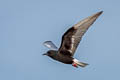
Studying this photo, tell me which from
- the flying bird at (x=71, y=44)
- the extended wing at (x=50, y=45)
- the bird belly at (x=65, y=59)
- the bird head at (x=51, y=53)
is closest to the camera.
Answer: the flying bird at (x=71, y=44)

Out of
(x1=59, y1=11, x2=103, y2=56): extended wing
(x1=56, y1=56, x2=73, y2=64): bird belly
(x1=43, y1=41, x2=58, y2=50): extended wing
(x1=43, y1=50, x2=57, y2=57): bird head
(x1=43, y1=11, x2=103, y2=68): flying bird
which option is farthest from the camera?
(x1=43, y1=41, x2=58, y2=50): extended wing

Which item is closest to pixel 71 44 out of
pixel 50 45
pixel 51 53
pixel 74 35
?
pixel 74 35

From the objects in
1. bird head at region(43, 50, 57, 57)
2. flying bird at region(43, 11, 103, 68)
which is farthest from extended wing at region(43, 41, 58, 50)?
bird head at region(43, 50, 57, 57)

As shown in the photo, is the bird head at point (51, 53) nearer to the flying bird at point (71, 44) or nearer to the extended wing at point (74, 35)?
the flying bird at point (71, 44)

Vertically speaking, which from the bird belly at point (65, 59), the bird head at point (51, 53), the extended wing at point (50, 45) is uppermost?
the extended wing at point (50, 45)

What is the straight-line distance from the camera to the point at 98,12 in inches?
760

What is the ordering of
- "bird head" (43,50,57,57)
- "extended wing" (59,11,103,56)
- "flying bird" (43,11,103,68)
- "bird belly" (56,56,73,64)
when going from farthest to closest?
"bird head" (43,50,57,57) < "bird belly" (56,56,73,64) < "flying bird" (43,11,103,68) < "extended wing" (59,11,103,56)

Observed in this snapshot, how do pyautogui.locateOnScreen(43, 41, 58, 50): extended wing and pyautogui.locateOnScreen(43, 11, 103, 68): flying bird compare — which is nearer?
pyautogui.locateOnScreen(43, 11, 103, 68): flying bird

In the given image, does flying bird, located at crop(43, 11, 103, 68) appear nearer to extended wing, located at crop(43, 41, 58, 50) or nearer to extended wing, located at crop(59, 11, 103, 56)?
extended wing, located at crop(59, 11, 103, 56)

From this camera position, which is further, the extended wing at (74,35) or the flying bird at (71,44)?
the flying bird at (71,44)

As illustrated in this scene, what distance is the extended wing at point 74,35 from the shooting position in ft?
64.2

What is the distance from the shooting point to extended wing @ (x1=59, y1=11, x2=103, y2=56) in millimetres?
19578

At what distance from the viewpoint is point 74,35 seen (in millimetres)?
20469

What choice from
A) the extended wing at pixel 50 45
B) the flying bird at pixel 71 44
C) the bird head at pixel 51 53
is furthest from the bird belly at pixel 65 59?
the extended wing at pixel 50 45
